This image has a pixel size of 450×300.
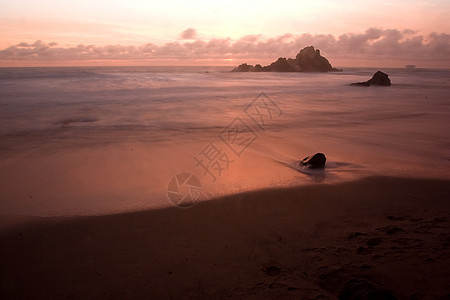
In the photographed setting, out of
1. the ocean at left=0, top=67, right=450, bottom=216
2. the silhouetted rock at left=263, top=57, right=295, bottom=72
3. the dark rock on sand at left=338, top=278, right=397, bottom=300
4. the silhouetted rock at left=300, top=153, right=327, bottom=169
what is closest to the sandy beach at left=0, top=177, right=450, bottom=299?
the dark rock on sand at left=338, top=278, right=397, bottom=300

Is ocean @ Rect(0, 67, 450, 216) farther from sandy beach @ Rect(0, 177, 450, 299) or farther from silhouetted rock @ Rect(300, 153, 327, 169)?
sandy beach @ Rect(0, 177, 450, 299)

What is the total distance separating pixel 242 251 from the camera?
325 centimetres

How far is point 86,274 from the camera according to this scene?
292 cm

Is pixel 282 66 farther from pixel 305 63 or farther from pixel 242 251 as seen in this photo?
pixel 242 251

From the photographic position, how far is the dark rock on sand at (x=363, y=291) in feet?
8.15

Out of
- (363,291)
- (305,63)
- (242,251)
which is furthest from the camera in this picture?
(305,63)

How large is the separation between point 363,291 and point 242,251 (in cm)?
121

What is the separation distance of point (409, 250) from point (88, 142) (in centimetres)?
793

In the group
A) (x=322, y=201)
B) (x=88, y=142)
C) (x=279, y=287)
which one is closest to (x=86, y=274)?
(x=279, y=287)

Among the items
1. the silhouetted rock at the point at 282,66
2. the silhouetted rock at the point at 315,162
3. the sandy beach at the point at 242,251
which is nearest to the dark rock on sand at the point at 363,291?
the sandy beach at the point at 242,251

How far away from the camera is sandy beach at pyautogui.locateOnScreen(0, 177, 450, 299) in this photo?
2.71 meters

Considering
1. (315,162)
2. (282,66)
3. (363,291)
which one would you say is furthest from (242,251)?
(282,66)

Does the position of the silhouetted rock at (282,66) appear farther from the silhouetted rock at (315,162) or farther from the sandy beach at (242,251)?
the sandy beach at (242,251)

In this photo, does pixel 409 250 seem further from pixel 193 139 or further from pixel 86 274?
pixel 193 139
